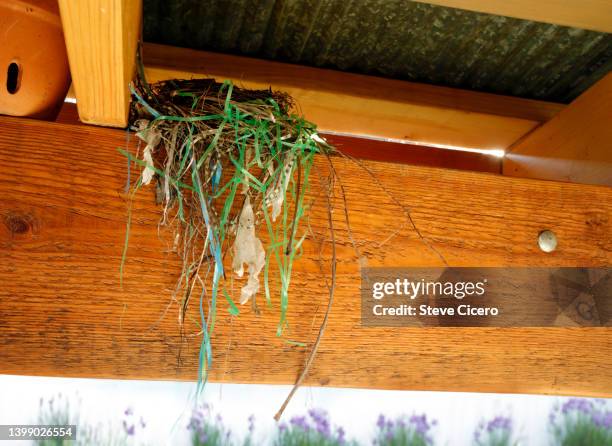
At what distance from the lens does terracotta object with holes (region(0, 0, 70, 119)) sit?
1.03 metres

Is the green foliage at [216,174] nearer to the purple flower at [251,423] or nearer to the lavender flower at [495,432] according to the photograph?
the purple flower at [251,423]

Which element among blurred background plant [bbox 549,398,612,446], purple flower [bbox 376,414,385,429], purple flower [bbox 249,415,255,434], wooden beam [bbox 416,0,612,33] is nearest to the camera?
wooden beam [bbox 416,0,612,33]

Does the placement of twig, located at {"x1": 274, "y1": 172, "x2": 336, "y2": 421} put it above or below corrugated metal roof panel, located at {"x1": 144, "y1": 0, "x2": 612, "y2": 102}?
below

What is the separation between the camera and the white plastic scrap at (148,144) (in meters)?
1.02

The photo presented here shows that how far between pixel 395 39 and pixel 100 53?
0.87m

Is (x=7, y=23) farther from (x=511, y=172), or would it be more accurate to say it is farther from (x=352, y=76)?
(x=511, y=172)

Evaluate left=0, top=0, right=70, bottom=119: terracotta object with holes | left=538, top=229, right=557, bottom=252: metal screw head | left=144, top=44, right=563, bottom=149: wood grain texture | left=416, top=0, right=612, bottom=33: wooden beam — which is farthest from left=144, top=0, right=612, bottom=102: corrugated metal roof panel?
left=538, top=229, right=557, bottom=252: metal screw head

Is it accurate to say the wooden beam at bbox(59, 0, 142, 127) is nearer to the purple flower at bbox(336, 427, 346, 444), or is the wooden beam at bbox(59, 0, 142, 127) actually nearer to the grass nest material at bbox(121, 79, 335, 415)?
the grass nest material at bbox(121, 79, 335, 415)

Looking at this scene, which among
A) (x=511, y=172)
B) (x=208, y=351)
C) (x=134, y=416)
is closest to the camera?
(x=208, y=351)

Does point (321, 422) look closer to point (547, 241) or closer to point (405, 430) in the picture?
point (405, 430)

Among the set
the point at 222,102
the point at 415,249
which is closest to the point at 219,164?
the point at 222,102

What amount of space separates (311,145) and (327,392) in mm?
666

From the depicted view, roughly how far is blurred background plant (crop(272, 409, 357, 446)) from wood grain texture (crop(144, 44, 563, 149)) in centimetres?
75

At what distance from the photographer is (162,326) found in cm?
105
